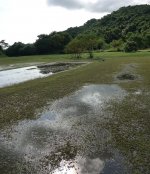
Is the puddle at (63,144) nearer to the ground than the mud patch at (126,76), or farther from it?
farther from it

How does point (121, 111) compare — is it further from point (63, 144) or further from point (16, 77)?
point (16, 77)

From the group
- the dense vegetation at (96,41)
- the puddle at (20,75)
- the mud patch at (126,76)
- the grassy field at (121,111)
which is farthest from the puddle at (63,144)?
the dense vegetation at (96,41)

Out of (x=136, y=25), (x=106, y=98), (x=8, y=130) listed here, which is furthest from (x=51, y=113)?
(x=136, y=25)

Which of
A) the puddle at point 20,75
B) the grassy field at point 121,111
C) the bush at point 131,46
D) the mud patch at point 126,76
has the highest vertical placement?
the grassy field at point 121,111

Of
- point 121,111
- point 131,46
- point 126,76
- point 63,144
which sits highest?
point 63,144

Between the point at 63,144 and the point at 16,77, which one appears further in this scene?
the point at 16,77

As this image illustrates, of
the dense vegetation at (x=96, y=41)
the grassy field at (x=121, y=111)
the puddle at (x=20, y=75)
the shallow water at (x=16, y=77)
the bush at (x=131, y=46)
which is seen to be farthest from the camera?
the bush at (x=131, y=46)

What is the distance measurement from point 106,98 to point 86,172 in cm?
1603

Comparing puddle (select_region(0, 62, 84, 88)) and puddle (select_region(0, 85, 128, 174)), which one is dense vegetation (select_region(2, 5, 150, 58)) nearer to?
puddle (select_region(0, 62, 84, 88))

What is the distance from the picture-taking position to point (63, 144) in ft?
55.1

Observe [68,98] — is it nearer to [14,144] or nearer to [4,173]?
[14,144]

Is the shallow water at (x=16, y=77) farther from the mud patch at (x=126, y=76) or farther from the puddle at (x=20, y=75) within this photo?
the mud patch at (x=126, y=76)

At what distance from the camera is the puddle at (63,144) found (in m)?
13.7

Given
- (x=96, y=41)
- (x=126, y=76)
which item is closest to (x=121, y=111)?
(x=126, y=76)
